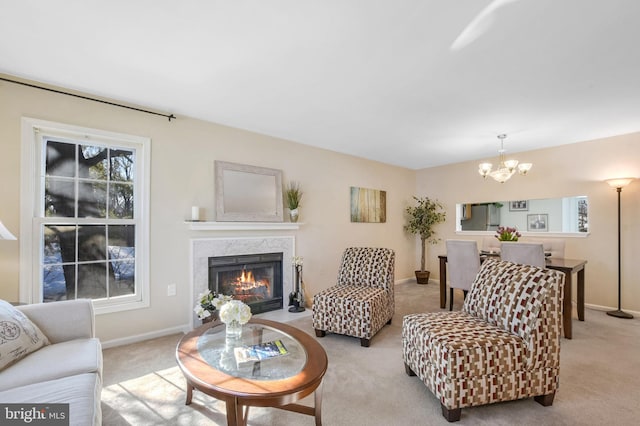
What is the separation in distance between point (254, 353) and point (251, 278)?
212cm

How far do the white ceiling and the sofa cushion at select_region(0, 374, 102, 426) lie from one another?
1.99 metres

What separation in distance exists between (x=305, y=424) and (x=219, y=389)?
70 cm

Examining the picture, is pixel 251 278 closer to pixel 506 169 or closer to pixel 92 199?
pixel 92 199

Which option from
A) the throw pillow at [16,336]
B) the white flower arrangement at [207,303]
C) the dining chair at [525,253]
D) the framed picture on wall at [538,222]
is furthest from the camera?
the framed picture on wall at [538,222]

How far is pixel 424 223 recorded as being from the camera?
5.93 meters

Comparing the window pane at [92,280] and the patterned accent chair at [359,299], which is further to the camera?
the patterned accent chair at [359,299]

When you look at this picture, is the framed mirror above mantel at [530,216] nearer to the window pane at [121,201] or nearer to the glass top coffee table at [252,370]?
the glass top coffee table at [252,370]

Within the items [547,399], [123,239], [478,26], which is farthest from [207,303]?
[478,26]

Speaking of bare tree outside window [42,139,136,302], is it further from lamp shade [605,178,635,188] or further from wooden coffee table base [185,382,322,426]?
lamp shade [605,178,635,188]

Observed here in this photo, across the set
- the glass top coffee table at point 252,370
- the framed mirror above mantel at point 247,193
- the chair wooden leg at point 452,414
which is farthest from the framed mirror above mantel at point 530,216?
the glass top coffee table at point 252,370

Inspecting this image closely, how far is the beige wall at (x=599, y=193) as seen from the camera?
389 centimetres

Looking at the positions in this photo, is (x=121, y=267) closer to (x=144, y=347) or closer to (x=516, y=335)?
(x=144, y=347)

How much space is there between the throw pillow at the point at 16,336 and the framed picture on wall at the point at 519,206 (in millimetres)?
6277

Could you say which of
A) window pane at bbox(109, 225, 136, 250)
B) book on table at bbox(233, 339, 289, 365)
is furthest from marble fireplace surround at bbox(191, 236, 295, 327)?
book on table at bbox(233, 339, 289, 365)
